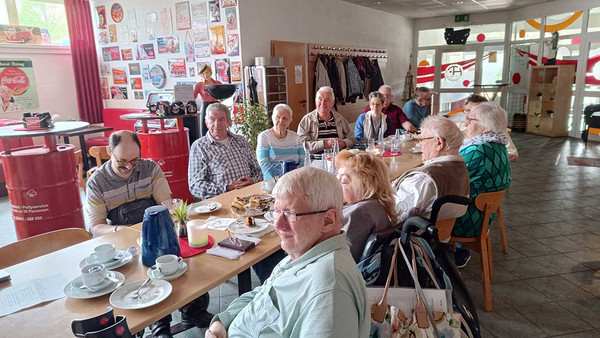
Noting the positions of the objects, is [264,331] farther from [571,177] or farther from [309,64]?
[309,64]

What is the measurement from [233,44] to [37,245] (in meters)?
4.82

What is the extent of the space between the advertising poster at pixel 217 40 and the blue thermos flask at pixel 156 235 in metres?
5.11

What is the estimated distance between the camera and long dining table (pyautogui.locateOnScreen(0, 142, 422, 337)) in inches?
54.9

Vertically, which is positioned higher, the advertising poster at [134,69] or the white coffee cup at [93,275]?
the advertising poster at [134,69]

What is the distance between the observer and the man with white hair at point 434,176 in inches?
90.4

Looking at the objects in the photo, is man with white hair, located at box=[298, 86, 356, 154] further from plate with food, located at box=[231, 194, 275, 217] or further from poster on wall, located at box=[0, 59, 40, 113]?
poster on wall, located at box=[0, 59, 40, 113]

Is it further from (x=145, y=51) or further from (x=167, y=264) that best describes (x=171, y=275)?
(x=145, y=51)

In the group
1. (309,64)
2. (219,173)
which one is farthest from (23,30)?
(219,173)

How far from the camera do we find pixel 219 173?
3387mm

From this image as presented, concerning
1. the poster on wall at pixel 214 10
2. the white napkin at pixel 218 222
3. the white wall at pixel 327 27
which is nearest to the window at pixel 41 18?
the poster on wall at pixel 214 10

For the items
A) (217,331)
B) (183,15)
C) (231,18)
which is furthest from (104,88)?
(217,331)

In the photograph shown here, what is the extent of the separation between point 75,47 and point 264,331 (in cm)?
851

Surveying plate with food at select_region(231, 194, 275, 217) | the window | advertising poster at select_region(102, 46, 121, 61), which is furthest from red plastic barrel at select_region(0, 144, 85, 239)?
the window

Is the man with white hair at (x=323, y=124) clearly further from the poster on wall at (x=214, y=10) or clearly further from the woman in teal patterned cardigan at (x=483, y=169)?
the poster on wall at (x=214, y=10)
